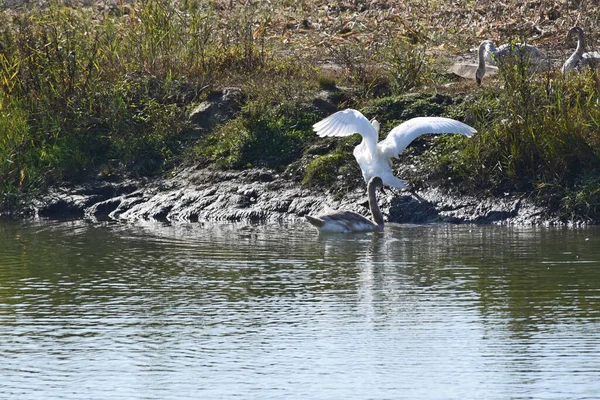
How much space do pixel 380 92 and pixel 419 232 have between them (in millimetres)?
4214

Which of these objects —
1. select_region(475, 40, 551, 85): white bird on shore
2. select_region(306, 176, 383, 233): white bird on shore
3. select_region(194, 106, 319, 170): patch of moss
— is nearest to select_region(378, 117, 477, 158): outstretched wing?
select_region(306, 176, 383, 233): white bird on shore

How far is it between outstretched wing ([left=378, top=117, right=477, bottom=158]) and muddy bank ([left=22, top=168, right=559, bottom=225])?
2.27ft

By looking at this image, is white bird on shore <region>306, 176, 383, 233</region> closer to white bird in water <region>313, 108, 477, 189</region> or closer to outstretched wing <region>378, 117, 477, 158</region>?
white bird in water <region>313, 108, 477, 189</region>

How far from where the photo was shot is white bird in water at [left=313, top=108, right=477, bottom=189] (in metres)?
13.6

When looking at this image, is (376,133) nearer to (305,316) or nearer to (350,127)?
(350,127)

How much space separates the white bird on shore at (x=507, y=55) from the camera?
1462 centimetres

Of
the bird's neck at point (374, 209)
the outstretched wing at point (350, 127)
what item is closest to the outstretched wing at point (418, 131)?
the outstretched wing at point (350, 127)

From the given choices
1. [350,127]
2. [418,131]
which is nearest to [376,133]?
[350,127]

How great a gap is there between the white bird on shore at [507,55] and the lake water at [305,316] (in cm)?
276

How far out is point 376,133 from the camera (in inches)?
550

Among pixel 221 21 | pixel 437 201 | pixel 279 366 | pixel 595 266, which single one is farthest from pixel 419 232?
pixel 221 21

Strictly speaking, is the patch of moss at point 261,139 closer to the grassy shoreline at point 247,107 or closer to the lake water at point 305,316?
the grassy shoreline at point 247,107

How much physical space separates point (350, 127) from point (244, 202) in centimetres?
167

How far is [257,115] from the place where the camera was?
16016mm
